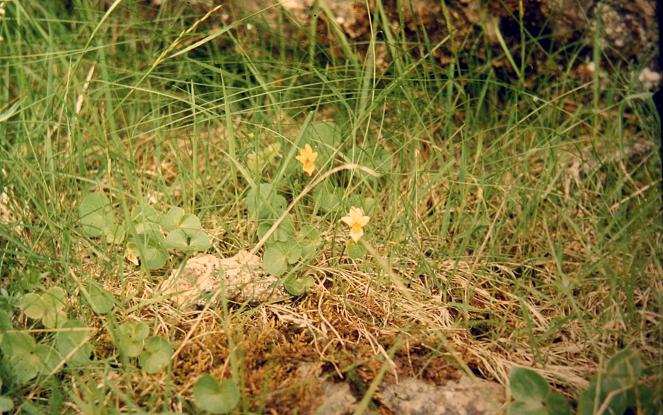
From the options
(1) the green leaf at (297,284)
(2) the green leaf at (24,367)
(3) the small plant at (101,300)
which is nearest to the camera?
(2) the green leaf at (24,367)

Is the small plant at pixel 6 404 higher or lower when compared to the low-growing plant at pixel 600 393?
lower

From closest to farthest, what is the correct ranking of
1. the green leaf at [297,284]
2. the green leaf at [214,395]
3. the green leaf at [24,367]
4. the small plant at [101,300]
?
the green leaf at [214,395] < the green leaf at [24,367] < the small plant at [101,300] < the green leaf at [297,284]

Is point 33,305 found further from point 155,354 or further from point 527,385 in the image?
point 527,385

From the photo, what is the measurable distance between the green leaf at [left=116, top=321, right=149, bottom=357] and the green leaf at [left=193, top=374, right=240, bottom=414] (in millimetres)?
232

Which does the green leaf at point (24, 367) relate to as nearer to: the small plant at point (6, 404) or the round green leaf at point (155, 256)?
the small plant at point (6, 404)

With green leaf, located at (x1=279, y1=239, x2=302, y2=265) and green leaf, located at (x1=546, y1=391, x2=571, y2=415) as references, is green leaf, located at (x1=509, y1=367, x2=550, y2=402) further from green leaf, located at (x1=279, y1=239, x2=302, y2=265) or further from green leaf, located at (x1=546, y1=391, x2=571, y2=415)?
green leaf, located at (x1=279, y1=239, x2=302, y2=265)

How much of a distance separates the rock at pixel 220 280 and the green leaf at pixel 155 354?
0.16 m

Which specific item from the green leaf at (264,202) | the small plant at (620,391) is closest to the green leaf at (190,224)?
the green leaf at (264,202)

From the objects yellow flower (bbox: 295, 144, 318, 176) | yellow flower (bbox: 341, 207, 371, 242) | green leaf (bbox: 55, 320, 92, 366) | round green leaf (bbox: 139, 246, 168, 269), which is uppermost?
yellow flower (bbox: 295, 144, 318, 176)

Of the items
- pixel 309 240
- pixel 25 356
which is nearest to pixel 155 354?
pixel 25 356

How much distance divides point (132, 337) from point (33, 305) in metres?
0.27

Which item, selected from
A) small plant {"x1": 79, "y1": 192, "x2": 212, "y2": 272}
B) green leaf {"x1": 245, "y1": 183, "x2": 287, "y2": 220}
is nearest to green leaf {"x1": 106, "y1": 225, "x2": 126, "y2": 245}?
small plant {"x1": 79, "y1": 192, "x2": 212, "y2": 272}

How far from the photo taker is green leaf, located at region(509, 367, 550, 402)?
1470 millimetres

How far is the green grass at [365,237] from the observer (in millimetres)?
1593
